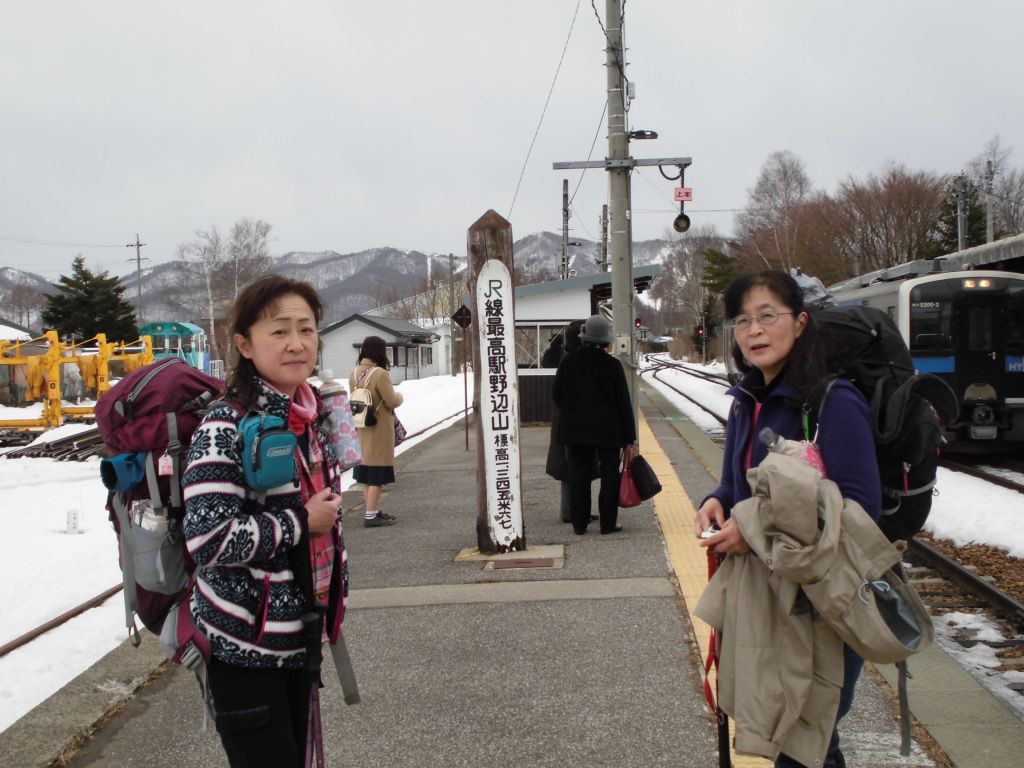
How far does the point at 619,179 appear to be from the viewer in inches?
508

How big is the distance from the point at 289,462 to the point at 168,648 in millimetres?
579

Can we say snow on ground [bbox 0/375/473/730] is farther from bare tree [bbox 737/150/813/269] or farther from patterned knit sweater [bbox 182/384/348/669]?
bare tree [bbox 737/150/813/269]

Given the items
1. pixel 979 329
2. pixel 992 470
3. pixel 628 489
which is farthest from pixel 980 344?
pixel 628 489

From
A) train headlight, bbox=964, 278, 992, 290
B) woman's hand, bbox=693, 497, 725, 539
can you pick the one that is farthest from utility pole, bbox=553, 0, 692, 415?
woman's hand, bbox=693, 497, 725, 539

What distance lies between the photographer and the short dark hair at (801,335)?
7.40 feet

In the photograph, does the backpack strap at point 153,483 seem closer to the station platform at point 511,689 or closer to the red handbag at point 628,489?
the station platform at point 511,689

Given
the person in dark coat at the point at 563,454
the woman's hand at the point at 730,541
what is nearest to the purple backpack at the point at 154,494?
the woman's hand at the point at 730,541

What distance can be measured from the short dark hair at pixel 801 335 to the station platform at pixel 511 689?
173cm

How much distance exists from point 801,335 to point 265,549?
5.03ft

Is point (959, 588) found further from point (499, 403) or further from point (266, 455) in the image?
point (266, 455)

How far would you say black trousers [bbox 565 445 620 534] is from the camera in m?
7.06

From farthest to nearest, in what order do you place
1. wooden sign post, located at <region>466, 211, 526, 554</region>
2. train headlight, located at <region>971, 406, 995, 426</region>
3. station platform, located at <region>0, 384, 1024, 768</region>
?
train headlight, located at <region>971, 406, 995, 426</region> → wooden sign post, located at <region>466, 211, 526, 554</region> → station platform, located at <region>0, 384, 1024, 768</region>

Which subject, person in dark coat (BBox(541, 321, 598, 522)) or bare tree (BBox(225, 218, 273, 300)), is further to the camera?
bare tree (BBox(225, 218, 273, 300))

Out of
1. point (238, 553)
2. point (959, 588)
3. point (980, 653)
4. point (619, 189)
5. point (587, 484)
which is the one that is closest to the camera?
point (238, 553)
